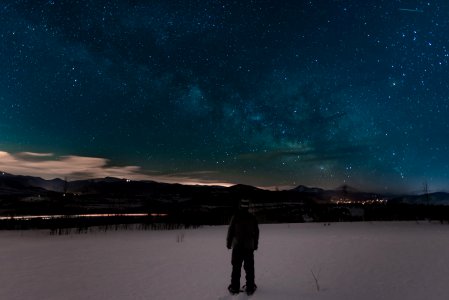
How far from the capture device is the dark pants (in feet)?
26.7

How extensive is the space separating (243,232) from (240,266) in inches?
28.5

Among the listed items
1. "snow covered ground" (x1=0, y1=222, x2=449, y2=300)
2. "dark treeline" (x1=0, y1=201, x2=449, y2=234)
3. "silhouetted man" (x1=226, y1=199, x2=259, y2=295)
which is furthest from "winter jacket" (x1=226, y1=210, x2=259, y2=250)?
"dark treeline" (x1=0, y1=201, x2=449, y2=234)

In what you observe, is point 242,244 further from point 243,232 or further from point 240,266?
point 240,266

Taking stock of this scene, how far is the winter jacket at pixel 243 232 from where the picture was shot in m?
8.36

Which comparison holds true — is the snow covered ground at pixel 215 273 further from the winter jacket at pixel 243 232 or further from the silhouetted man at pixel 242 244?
the winter jacket at pixel 243 232

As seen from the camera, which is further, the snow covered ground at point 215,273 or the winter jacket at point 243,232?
the winter jacket at point 243,232

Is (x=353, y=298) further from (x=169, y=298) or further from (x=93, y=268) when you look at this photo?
(x=93, y=268)

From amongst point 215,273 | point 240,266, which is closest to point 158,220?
point 215,273

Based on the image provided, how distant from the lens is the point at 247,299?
24.7ft

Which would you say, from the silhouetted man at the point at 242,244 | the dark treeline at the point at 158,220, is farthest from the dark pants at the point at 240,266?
the dark treeline at the point at 158,220

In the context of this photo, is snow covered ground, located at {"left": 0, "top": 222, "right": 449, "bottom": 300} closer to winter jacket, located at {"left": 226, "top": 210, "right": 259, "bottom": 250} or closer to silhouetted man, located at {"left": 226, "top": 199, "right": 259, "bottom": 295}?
silhouetted man, located at {"left": 226, "top": 199, "right": 259, "bottom": 295}

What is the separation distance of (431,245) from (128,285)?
13177mm

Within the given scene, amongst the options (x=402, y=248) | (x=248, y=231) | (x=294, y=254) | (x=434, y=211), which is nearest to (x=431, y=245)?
(x=402, y=248)

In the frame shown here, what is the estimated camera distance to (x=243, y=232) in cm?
840
